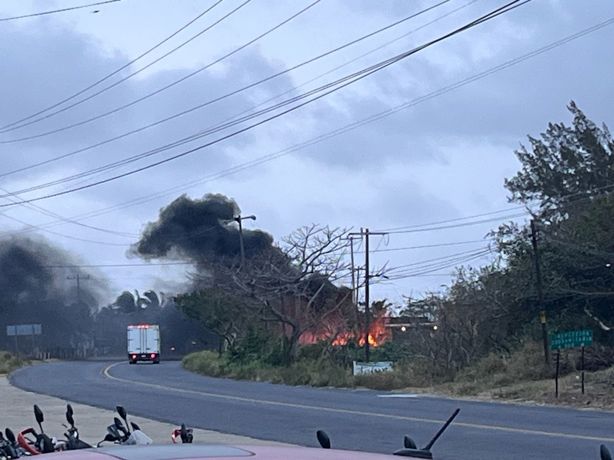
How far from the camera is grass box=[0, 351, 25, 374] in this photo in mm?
67075

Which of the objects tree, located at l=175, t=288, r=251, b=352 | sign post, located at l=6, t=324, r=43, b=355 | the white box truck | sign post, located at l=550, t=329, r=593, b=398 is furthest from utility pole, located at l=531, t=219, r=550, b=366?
sign post, located at l=6, t=324, r=43, b=355

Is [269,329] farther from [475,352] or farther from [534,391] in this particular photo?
[534,391]

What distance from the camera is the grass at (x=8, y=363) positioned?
220ft

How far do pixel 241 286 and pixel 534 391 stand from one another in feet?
73.3

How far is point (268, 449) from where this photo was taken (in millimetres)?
3697

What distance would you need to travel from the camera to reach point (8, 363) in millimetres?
72000

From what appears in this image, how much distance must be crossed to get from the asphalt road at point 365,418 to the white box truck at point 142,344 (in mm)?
36583

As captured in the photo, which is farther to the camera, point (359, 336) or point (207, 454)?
point (359, 336)

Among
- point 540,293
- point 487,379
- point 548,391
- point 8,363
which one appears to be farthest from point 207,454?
point 8,363

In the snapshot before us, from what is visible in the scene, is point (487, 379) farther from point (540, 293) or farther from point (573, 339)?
point (573, 339)

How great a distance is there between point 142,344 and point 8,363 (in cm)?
1046

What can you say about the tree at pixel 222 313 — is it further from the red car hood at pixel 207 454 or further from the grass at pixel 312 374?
the red car hood at pixel 207 454

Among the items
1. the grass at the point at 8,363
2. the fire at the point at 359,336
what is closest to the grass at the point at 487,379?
the fire at the point at 359,336

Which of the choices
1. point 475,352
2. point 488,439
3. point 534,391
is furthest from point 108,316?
point 488,439
